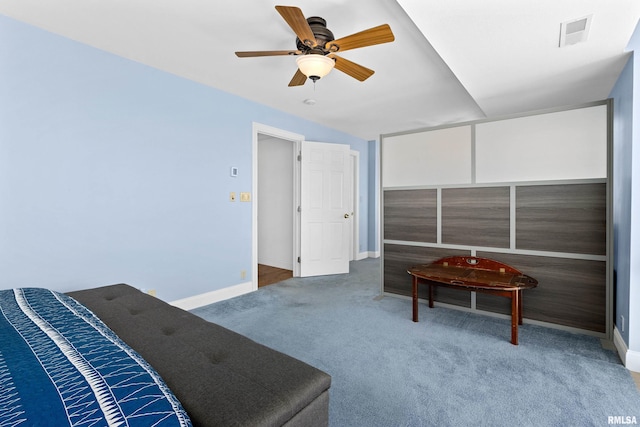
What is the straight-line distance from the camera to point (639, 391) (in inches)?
71.1

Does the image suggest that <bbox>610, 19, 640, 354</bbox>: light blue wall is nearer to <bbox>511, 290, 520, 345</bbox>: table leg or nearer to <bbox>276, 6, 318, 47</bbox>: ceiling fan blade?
<bbox>511, 290, 520, 345</bbox>: table leg

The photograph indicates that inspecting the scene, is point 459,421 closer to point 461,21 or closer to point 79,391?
point 79,391

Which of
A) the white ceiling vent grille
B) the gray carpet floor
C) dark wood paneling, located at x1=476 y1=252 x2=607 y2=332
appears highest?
the white ceiling vent grille

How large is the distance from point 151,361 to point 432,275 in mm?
2332

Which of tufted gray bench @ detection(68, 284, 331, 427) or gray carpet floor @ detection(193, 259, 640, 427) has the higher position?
tufted gray bench @ detection(68, 284, 331, 427)

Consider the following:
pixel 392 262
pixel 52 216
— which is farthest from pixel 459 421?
pixel 52 216

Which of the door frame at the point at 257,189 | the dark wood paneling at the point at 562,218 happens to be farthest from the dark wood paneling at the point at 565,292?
the door frame at the point at 257,189

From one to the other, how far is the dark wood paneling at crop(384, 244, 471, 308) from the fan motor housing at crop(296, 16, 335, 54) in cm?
229

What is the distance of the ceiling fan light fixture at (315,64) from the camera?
6.89 feet

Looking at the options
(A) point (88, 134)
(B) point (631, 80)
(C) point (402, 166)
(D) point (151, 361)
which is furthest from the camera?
(C) point (402, 166)

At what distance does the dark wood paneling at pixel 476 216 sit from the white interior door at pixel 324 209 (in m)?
1.98

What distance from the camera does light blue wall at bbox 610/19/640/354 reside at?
2.01 meters

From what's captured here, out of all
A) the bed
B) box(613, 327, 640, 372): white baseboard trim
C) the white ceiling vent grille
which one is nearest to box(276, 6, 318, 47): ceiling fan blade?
the white ceiling vent grille

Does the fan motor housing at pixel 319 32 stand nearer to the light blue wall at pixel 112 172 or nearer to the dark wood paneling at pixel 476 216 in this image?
the light blue wall at pixel 112 172
